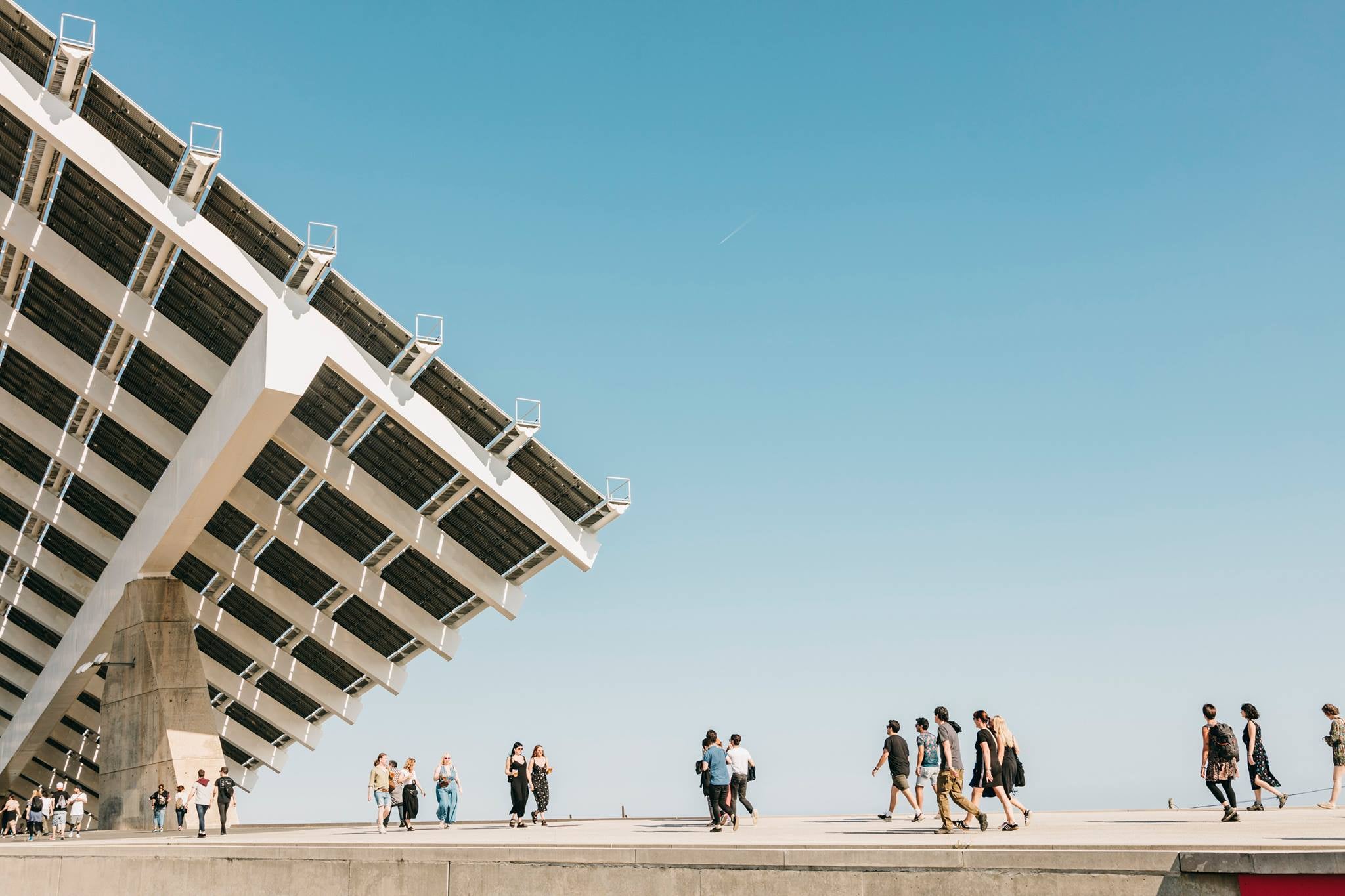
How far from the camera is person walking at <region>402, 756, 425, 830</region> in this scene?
19547mm

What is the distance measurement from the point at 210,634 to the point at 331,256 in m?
16.3

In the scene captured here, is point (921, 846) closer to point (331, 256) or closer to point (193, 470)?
point (331, 256)

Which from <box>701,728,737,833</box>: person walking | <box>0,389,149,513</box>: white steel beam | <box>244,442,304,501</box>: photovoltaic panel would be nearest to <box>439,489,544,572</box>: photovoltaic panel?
<box>244,442,304,501</box>: photovoltaic panel

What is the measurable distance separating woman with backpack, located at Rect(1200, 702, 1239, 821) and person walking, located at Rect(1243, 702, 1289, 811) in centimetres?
139

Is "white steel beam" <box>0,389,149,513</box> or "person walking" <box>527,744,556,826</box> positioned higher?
"white steel beam" <box>0,389,149,513</box>

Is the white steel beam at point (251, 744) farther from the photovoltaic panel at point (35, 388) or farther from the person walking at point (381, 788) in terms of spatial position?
the person walking at point (381, 788)

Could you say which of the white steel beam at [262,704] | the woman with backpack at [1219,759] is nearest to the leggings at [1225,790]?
the woman with backpack at [1219,759]

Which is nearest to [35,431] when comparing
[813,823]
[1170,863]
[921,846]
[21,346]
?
[21,346]

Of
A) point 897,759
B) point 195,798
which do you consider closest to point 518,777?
point 897,759

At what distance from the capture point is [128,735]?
2719 centimetres

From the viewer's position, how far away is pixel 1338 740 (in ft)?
49.2

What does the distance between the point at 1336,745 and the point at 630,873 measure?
32.8 feet

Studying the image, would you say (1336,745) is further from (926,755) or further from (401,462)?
(401,462)

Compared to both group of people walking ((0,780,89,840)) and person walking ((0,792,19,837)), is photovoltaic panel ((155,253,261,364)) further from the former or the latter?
person walking ((0,792,19,837))
